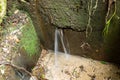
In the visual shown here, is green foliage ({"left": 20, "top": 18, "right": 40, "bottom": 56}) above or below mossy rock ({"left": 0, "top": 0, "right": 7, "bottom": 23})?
below

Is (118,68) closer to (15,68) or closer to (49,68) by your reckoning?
(49,68)

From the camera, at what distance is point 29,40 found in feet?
10.0

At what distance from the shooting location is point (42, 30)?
126 inches

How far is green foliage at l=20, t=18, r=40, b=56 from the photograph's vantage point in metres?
2.92

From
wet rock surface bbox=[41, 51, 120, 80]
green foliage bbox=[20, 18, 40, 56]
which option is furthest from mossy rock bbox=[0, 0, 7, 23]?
wet rock surface bbox=[41, 51, 120, 80]

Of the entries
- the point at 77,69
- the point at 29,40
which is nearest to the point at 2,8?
the point at 29,40

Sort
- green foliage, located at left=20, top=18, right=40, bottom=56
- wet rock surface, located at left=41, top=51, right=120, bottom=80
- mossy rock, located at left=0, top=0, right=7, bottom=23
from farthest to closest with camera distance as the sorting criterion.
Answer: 1. wet rock surface, located at left=41, top=51, right=120, bottom=80
2. green foliage, located at left=20, top=18, right=40, bottom=56
3. mossy rock, located at left=0, top=0, right=7, bottom=23

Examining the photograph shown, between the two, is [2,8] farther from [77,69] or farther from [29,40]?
[77,69]

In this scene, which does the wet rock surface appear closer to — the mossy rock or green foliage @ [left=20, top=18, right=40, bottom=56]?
green foliage @ [left=20, top=18, right=40, bottom=56]

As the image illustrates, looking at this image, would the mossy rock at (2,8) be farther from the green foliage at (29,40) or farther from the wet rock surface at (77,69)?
the wet rock surface at (77,69)

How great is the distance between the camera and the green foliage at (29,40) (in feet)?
9.59

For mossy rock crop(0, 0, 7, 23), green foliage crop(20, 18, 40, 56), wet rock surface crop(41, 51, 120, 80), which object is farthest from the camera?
wet rock surface crop(41, 51, 120, 80)

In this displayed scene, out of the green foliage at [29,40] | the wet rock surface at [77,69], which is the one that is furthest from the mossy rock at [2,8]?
the wet rock surface at [77,69]

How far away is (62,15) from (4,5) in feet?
2.54
